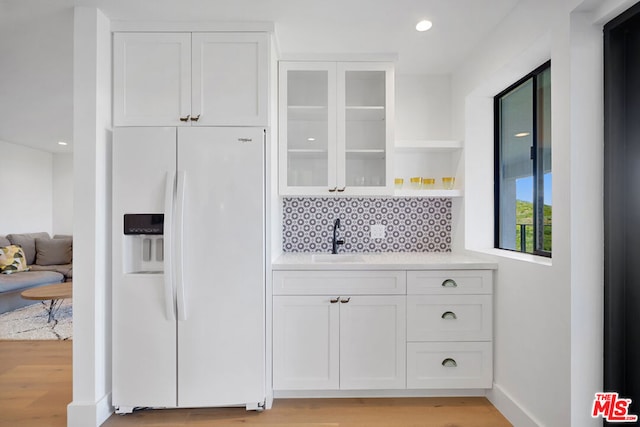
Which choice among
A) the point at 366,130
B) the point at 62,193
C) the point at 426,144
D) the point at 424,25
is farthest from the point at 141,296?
the point at 62,193

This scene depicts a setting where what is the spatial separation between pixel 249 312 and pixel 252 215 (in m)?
0.60

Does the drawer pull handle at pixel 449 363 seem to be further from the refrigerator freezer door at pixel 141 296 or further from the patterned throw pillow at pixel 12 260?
the patterned throw pillow at pixel 12 260

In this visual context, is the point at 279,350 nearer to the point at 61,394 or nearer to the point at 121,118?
the point at 61,394

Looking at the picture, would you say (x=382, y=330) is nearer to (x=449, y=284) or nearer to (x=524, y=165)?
(x=449, y=284)

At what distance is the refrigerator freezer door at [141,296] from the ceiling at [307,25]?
74 centimetres

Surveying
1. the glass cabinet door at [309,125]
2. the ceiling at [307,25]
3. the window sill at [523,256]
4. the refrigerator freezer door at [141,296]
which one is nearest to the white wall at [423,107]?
the ceiling at [307,25]

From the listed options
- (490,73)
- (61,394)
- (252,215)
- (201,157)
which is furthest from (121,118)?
(490,73)

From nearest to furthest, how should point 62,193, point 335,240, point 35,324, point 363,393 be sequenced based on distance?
point 363,393 < point 335,240 < point 35,324 < point 62,193

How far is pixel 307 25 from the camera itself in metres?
2.29

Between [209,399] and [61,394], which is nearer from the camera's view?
[209,399]

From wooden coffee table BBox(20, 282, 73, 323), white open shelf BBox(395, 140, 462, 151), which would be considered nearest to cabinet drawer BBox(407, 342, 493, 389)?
white open shelf BBox(395, 140, 462, 151)

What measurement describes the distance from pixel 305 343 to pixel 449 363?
95 cm

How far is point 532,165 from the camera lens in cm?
228

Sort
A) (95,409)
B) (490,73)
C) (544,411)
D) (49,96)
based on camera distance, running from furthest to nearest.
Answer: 1. (49,96)
2. (490,73)
3. (95,409)
4. (544,411)
